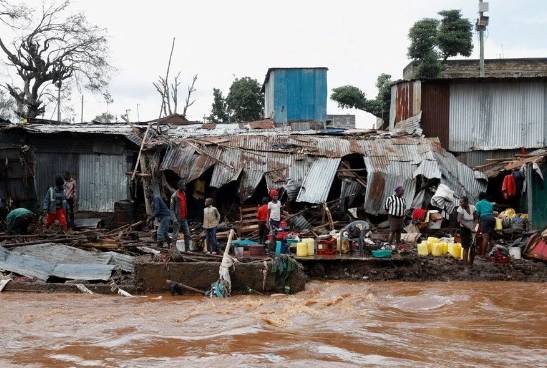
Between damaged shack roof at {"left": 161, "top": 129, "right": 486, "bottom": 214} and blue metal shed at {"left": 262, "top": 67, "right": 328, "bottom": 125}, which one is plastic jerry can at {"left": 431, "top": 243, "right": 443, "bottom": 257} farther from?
blue metal shed at {"left": 262, "top": 67, "right": 328, "bottom": 125}

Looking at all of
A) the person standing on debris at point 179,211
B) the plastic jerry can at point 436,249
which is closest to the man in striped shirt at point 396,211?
the plastic jerry can at point 436,249

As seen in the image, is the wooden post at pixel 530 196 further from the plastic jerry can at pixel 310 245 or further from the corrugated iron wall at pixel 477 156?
the plastic jerry can at pixel 310 245

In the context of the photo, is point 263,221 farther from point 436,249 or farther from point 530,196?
point 530,196

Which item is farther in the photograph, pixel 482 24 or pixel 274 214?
pixel 482 24

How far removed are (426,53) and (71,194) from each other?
17720 millimetres

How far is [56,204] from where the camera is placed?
52.5 ft

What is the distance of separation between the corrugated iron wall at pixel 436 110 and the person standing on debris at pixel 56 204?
1126cm

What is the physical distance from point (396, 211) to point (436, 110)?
7156 millimetres

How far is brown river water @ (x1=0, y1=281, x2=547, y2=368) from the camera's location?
7902 mm

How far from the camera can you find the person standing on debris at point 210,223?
538 inches

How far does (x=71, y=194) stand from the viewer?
1723cm

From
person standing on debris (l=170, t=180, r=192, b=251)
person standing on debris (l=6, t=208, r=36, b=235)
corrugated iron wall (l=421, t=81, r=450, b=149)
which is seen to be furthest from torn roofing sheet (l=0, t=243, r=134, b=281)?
corrugated iron wall (l=421, t=81, r=450, b=149)

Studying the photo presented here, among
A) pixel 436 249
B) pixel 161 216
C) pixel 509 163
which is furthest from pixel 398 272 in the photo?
pixel 509 163

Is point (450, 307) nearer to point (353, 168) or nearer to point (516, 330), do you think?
point (516, 330)
